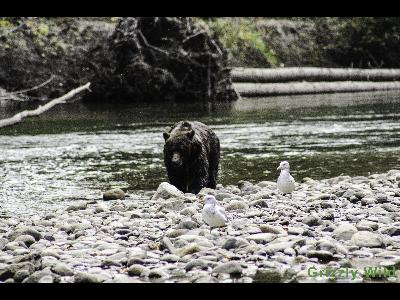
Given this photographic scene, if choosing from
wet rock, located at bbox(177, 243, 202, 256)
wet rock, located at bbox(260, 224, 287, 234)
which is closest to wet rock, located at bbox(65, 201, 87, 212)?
wet rock, located at bbox(260, 224, 287, 234)

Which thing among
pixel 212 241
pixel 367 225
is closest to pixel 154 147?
pixel 212 241

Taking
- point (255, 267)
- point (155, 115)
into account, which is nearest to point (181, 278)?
point (255, 267)

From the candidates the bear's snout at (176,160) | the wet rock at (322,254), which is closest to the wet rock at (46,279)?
the wet rock at (322,254)

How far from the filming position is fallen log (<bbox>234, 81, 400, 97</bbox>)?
109 ft

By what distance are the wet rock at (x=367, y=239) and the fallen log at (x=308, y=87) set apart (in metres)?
26.7

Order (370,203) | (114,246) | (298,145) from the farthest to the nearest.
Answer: (298,145) < (370,203) < (114,246)

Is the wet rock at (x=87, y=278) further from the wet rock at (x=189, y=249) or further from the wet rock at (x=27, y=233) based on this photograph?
the wet rock at (x=27, y=233)

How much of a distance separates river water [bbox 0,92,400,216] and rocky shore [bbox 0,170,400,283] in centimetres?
230

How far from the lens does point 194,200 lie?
29.4 feet

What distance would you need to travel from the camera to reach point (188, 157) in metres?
9.91

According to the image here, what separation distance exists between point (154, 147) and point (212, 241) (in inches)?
359

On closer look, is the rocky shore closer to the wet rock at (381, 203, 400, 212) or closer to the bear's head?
the wet rock at (381, 203, 400, 212)
